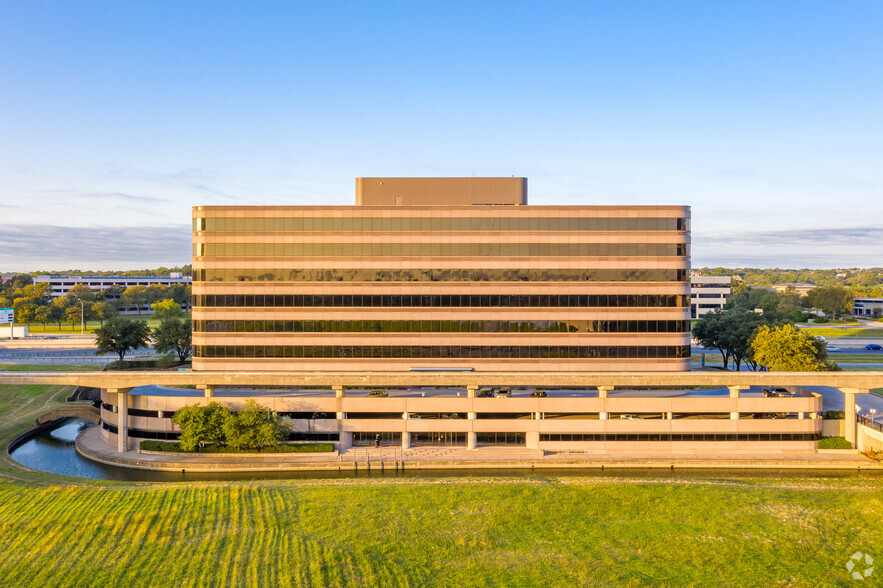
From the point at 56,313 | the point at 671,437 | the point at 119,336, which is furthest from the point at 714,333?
the point at 56,313

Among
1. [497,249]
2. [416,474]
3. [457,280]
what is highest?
[497,249]

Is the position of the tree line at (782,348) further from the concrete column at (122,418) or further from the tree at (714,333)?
the concrete column at (122,418)

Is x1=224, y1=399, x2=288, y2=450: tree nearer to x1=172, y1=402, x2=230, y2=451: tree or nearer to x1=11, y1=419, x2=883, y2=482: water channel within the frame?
x1=172, y1=402, x2=230, y2=451: tree

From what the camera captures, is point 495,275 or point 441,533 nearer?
point 441,533

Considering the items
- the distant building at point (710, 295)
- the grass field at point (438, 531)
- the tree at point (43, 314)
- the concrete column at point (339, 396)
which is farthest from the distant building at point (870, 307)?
the tree at point (43, 314)

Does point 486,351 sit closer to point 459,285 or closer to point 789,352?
point 459,285

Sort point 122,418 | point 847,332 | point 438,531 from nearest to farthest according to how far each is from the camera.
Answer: point 438,531, point 122,418, point 847,332

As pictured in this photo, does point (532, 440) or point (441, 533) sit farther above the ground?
point (532, 440)

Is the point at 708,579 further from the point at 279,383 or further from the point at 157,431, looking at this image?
the point at 157,431
